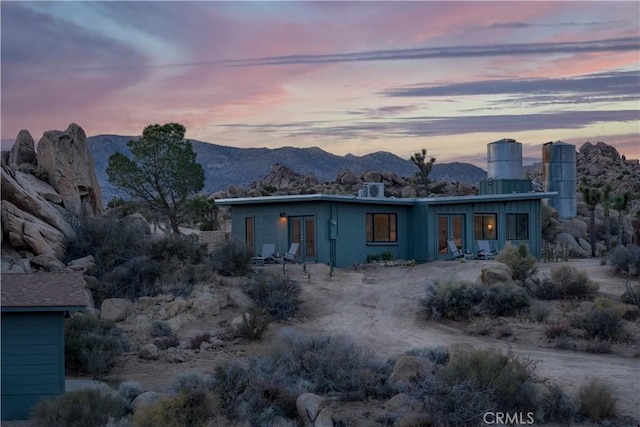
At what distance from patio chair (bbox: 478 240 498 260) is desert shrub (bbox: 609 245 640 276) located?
18.1 feet

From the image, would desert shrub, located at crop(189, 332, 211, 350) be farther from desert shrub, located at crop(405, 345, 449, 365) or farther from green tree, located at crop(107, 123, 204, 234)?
green tree, located at crop(107, 123, 204, 234)

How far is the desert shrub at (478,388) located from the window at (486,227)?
19286 millimetres

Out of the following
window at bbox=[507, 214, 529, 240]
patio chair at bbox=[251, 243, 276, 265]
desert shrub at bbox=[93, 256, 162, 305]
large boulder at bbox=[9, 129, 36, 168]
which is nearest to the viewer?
desert shrub at bbox=[93, 256, 162, 305]

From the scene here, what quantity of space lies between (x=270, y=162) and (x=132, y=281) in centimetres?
9818

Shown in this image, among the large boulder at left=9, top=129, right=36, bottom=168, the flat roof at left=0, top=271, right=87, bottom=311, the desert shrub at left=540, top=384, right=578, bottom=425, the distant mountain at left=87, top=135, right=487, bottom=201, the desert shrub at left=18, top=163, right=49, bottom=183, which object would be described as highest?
the distant mountain at left=87, top=135, right=487, bottom=201

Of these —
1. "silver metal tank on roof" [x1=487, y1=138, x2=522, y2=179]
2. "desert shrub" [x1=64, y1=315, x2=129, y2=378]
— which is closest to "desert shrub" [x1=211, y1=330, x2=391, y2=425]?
"desert shrub" [x1=64, y1=315, x2=129, y2=378]

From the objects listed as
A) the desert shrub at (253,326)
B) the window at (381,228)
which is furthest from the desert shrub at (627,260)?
the desert shrub at (253,326)

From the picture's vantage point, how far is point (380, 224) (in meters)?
31.0

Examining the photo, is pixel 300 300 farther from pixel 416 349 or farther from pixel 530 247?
pixel 530 247

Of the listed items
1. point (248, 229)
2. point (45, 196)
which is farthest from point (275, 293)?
point (45, 196)

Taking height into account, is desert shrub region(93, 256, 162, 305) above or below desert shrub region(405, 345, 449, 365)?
above

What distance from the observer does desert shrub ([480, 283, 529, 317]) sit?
20453 millimetres

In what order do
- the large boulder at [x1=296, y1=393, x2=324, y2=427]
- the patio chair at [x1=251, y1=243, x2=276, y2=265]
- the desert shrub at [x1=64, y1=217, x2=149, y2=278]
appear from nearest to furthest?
the large boulder at [x1=296, y1=393, x2=324, y2=427]
the desert shrub at [x1=64, y1=217, x2=149, y2=278]
the patio chair at [x1=251, y1=243, x2=276, y2=265]

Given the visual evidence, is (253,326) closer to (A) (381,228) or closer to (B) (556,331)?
(B) (556,331)
